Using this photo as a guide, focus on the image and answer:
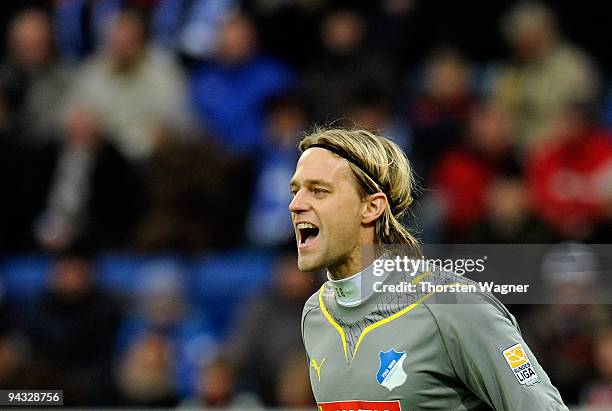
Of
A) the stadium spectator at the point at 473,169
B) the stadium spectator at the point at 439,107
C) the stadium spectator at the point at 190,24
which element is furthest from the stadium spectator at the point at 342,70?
the stadium spectator at the point at 190,24

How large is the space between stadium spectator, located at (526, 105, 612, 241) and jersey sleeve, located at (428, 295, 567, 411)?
487 cm

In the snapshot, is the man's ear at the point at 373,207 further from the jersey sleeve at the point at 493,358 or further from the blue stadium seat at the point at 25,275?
the blue stadium seat at the point at 25,275

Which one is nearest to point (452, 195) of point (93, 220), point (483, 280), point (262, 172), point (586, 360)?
point (262, 172)

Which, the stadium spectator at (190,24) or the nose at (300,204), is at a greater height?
the stadium spectator at (190,24)

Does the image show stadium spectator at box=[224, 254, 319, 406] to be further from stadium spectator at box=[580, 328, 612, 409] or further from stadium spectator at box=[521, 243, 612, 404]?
stadium spectator at box=[580, 328, 612, 409]

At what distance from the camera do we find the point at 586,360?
7188 millimetres

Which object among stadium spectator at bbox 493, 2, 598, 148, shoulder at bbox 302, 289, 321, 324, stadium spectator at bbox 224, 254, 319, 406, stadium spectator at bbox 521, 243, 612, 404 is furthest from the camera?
stadium spectator at bbox 493, 2, 598, 148

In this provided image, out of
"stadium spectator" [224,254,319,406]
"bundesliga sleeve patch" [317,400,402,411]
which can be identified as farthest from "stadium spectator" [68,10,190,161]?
"bundesliga sleeve patch" [317,400,402,411]

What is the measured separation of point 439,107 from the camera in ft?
31.4

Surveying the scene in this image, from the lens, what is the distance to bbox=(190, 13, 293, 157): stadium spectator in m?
9.86

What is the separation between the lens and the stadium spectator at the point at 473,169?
29.0 feet

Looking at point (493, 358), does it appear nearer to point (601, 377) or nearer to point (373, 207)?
point (373, 207)

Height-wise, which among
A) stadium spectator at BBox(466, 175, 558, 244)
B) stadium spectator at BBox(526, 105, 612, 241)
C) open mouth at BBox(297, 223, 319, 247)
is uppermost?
stadium spectator at BBox(526, 105, 612, 241)

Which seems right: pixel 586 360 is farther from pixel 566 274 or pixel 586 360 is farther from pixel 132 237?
pixel 132 237
